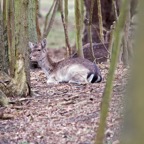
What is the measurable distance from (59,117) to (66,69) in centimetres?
336

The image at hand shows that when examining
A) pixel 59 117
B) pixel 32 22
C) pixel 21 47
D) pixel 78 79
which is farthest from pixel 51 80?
pixel 59 117

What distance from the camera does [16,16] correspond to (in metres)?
7.89

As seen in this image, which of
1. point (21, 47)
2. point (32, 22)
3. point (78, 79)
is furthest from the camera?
point (32, 22)

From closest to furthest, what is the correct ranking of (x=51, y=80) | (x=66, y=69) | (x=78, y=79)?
(x=78, y=79) → (x=51, y=80) → (x=66, y=69)

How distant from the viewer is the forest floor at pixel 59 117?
6.00m

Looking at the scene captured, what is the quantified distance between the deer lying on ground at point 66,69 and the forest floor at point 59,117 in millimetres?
695

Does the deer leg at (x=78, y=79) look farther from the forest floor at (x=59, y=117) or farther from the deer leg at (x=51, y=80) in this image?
the forest floor at (x=59, y=117)

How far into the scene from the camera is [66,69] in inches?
397

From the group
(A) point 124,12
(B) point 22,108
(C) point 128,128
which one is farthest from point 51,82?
(C) point 128,128

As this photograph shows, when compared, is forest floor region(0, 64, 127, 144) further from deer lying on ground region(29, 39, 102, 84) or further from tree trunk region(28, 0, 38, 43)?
tree trunk region(28, 0, 38, 43)

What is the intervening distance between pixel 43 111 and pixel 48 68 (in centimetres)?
353

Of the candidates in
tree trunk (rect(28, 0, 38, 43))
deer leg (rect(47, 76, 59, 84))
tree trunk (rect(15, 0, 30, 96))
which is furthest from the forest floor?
tree trunk (rect(28, 0, 38, 43))

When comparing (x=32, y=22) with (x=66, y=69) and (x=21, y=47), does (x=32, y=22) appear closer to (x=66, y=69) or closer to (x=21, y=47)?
(x=66, y=69)

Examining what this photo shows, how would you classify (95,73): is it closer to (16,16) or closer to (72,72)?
(72,72)
